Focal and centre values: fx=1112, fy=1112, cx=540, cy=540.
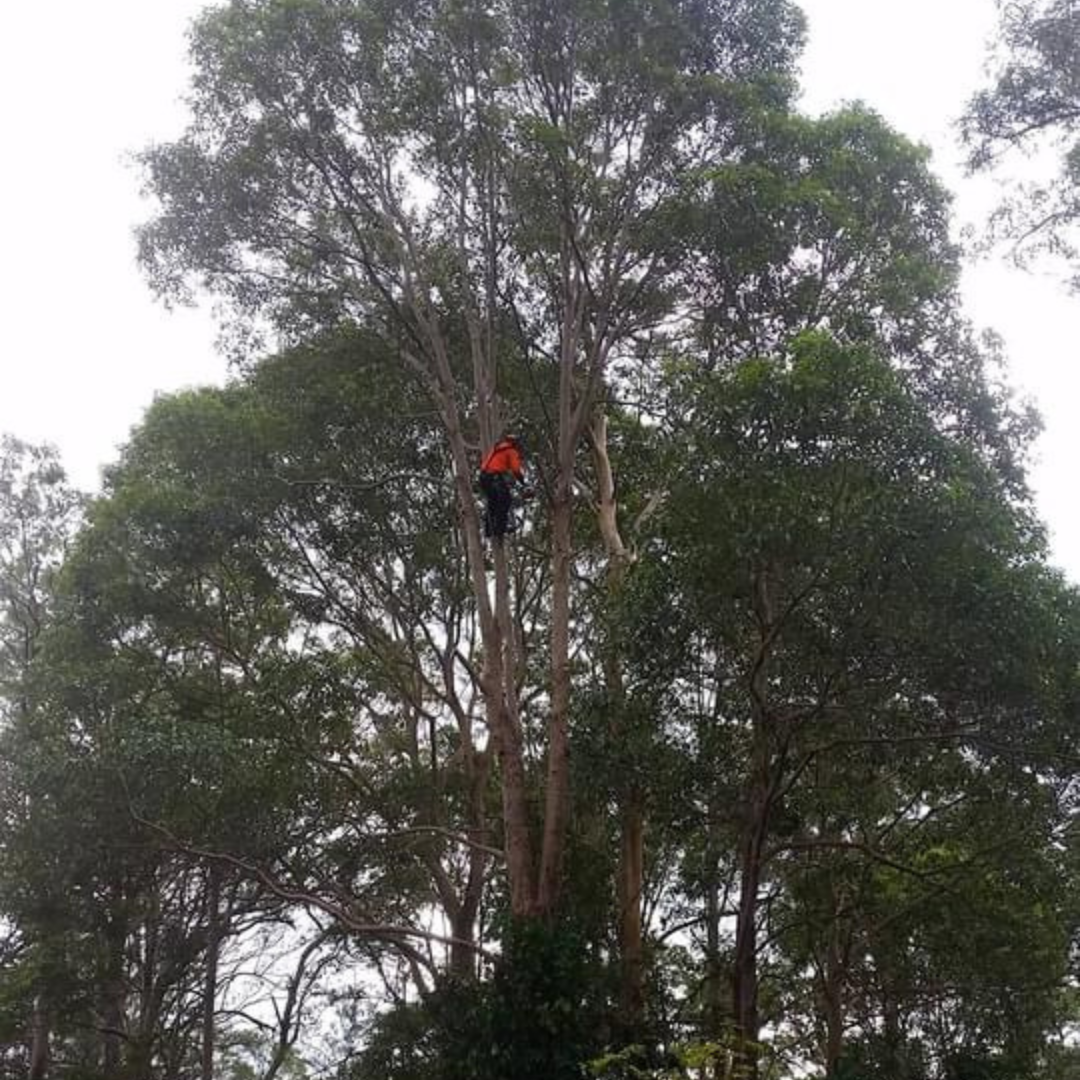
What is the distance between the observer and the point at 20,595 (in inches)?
569

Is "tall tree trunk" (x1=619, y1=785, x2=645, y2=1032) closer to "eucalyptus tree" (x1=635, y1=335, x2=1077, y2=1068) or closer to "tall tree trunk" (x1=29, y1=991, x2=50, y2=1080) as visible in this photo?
"eucalyptus tree" (x1=635, y1=335, x2=1077, y2=1068)

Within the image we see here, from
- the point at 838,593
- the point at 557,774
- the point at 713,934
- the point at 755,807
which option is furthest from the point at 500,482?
the point at 713,934

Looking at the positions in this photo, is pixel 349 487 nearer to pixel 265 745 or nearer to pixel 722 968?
pixel 265 745

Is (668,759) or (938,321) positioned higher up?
(938,321)

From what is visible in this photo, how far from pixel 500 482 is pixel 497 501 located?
0.56 feet

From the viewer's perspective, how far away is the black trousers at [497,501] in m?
8.39

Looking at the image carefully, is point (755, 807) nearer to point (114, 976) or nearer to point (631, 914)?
point (631, 914)

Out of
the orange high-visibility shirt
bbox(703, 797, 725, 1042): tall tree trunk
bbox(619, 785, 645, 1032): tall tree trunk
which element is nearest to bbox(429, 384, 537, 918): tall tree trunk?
the orange high-visibility shirt

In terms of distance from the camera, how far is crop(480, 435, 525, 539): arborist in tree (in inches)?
326

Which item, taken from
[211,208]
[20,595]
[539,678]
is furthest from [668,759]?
[20,595]

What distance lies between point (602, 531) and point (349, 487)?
7.36ft

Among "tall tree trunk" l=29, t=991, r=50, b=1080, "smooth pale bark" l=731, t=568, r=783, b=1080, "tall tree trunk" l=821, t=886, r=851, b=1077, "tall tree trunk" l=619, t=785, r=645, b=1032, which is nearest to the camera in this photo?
"smooth pale bark" l=731, t=568, r=783, b=1080

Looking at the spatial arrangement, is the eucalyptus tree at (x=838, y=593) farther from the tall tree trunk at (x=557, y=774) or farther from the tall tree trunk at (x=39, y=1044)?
the tall tree trunk at (x=39, y=1044)

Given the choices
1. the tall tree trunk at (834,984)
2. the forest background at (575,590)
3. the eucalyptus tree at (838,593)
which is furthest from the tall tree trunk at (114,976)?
the tall tree trunk at (834,984)
